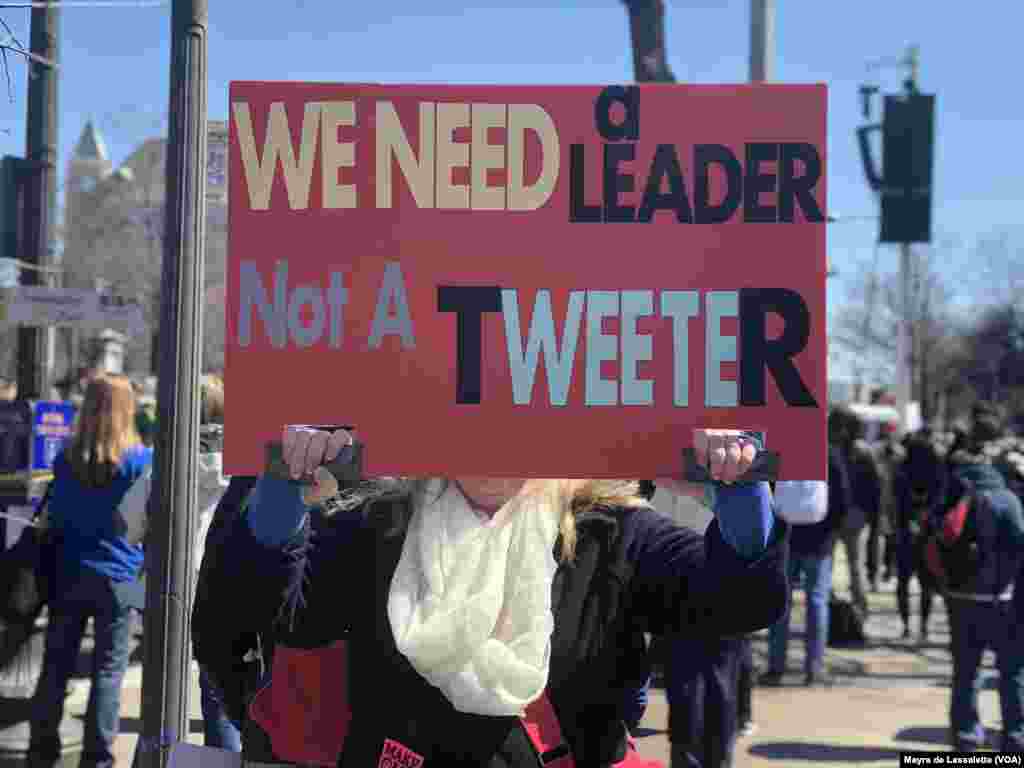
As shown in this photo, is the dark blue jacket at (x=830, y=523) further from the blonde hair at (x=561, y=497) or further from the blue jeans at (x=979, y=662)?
the blonde hair at (x=561, y=497)

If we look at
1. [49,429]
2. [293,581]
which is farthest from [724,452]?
[49,429]

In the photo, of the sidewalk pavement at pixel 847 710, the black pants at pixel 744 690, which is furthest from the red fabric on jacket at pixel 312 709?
the black pants at pixel 744 690

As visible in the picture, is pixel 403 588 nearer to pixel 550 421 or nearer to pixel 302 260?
pixel 550 421

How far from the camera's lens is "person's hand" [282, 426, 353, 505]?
2.29m

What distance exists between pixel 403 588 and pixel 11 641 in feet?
15.7

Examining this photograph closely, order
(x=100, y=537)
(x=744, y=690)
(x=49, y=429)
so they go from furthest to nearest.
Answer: (x=744, y=690) < (x=49, y=429) < (x=100, y=537)

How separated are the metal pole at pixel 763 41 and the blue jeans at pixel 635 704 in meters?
6.74

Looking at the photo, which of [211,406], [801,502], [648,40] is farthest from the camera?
[648,40]

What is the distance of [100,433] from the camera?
17.6 feet

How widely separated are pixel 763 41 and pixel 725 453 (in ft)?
22.4

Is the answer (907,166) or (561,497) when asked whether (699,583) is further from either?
(907,166)

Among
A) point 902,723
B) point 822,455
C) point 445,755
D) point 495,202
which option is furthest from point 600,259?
point 902,723

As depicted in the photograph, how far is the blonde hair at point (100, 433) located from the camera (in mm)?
5352

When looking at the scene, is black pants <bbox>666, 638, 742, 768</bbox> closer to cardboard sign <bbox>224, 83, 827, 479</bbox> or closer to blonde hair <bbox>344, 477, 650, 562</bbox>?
blonde hair <bbox>344, 477, 650, 562</bbox>
